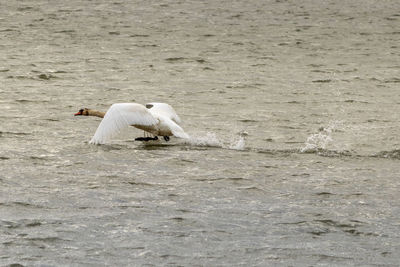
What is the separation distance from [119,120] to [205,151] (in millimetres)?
1533

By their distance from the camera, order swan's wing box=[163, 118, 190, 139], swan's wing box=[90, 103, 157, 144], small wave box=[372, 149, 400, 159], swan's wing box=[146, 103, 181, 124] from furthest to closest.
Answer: swan's wing box=[146, 103, 181, 124]
swan's wing box=[163, 118, 190, 139]
swan's wing box=[90, 103, 157, 144]
small wave box=[372, 149, 400, 159]

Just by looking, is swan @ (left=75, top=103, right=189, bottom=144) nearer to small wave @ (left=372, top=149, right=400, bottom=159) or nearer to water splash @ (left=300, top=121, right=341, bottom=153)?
water splash @ (left=300, top=121, right=341, bottom=153)

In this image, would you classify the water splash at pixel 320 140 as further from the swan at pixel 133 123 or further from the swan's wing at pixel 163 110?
the swan's wing at pixel 163 110

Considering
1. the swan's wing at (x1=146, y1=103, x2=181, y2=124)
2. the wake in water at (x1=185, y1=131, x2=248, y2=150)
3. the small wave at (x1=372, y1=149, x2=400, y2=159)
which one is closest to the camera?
the small wave at (x1=372, y1=149, x2=400, y2=159)

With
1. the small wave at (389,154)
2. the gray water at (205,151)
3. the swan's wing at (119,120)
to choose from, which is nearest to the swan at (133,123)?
the swan's wing at (119,120)

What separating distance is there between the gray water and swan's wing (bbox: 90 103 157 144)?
25 centimetres

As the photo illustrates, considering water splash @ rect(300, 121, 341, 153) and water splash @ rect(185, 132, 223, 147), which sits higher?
water splash @ rect(185, 132, 223, 147)

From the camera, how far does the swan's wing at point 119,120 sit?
1623cm

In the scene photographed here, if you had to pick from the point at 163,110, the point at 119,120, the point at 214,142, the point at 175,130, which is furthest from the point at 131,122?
the point at 214,142

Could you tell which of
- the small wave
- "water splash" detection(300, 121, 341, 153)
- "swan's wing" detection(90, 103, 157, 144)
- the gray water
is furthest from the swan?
the small wave

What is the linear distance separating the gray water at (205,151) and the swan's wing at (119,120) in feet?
0.82

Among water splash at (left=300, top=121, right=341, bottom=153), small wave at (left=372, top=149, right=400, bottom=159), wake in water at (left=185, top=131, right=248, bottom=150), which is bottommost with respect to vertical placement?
water splash at (left=300, top=121, right=341, bottom=153)

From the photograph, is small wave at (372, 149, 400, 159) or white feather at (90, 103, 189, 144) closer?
small wave at (372, 149, 400, 159)

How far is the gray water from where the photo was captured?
35.9 ft
